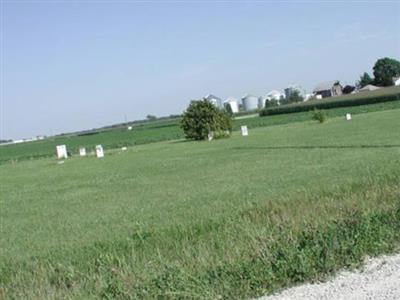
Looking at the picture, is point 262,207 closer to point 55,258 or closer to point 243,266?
point 55,258

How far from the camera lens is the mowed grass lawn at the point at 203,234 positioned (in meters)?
5.03

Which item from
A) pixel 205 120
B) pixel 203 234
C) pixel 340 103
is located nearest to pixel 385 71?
pixel 340 103

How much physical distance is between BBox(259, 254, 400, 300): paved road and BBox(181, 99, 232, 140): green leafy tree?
143 ft

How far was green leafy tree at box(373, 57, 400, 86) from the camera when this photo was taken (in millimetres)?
147500

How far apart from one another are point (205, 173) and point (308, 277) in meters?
15.2

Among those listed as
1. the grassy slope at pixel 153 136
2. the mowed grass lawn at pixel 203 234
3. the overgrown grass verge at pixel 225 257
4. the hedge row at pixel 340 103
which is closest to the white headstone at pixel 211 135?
the grassy slope at pixel 153 136

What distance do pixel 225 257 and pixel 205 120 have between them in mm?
43596

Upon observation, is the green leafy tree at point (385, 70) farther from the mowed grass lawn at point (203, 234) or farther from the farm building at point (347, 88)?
the mowed grass lawn at point (203, 234)

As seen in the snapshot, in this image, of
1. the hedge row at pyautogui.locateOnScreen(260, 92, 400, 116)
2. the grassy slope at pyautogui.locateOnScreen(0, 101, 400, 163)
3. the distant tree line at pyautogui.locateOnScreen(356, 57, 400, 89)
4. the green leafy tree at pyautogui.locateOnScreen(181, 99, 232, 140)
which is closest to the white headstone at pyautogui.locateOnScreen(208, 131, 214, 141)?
the green leafy tree at pyautogui.locateOnScreen(181, 99, 232, 140)

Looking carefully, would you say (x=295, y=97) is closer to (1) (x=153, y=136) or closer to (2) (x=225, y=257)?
(1) (x=153, y=136)

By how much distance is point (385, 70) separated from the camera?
150m

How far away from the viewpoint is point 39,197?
62.3 ft

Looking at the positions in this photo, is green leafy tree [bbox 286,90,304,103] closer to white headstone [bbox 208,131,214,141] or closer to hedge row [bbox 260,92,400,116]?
hedge row [bbox 260,92,400,116]

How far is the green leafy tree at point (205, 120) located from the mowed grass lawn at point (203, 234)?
3104 cm
